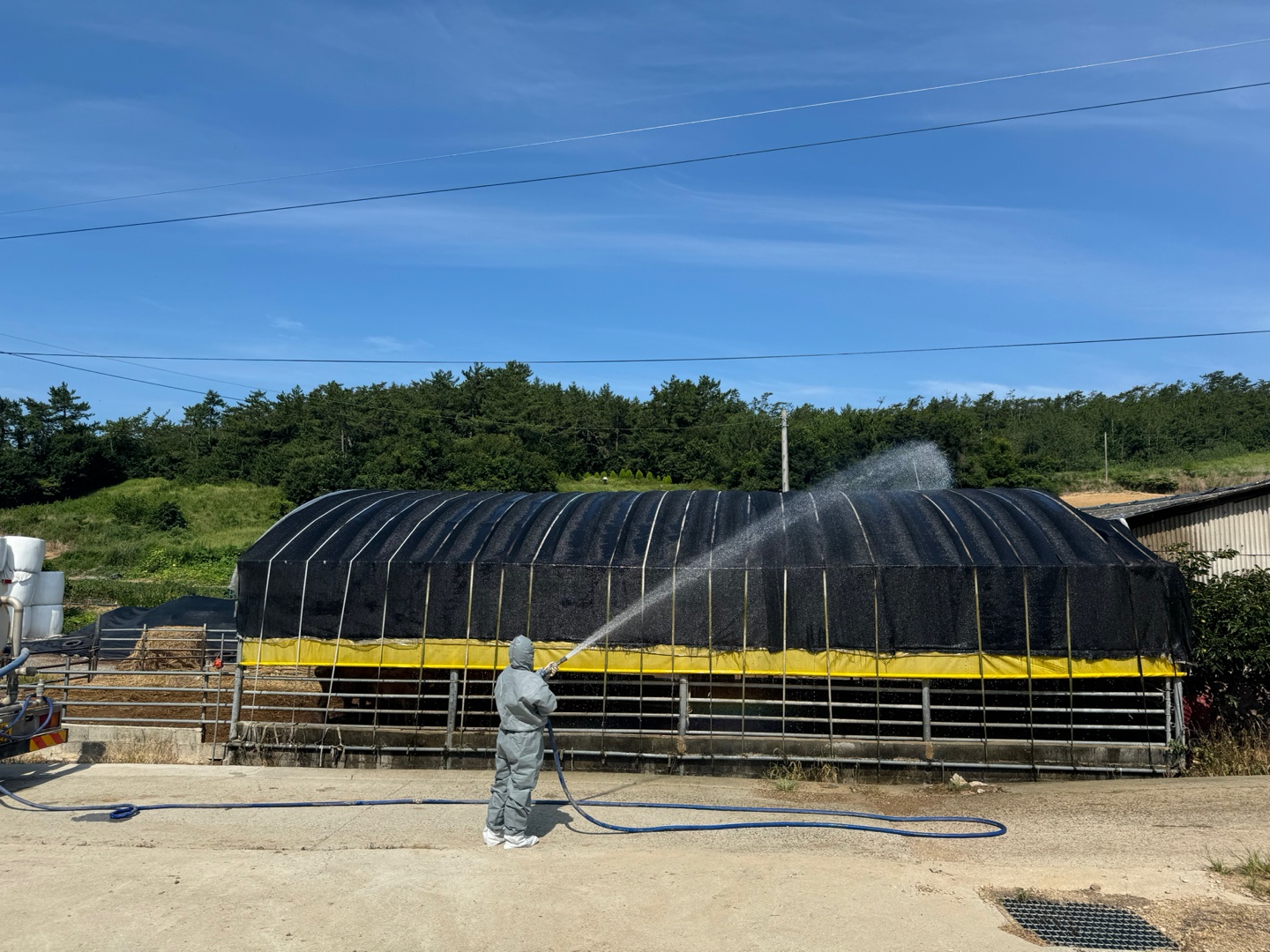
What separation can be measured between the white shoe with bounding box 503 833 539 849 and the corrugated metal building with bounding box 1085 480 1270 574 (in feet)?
36.7

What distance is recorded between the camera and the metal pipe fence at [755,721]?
37.7 ft

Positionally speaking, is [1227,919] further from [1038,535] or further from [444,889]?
[1038,535]

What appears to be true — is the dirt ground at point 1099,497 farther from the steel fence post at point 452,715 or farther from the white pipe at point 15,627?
the white pipe at point 15,627

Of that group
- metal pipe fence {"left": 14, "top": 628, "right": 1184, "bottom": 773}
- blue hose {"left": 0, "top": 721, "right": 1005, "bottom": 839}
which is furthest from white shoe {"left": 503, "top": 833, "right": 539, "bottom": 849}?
metal pipe fence {"left": 14, "top": 628, "right": 1184, "bottom": 773}

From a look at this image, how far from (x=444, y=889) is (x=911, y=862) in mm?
3853

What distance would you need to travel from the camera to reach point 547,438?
6662cm

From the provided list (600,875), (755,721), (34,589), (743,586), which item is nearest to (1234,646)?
(755,721)

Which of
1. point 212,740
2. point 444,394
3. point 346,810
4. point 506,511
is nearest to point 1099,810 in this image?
point 346,810

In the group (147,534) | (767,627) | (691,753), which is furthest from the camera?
(147,534)

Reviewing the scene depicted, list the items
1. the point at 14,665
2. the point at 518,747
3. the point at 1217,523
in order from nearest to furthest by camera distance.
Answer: the point at 518,747 < the point at 14,665 < the point at 1217,523

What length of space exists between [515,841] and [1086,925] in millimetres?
4516

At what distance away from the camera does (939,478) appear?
53.9 meters

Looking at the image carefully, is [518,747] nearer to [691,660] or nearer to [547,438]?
[691,660]

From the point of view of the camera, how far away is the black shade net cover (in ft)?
38.5
